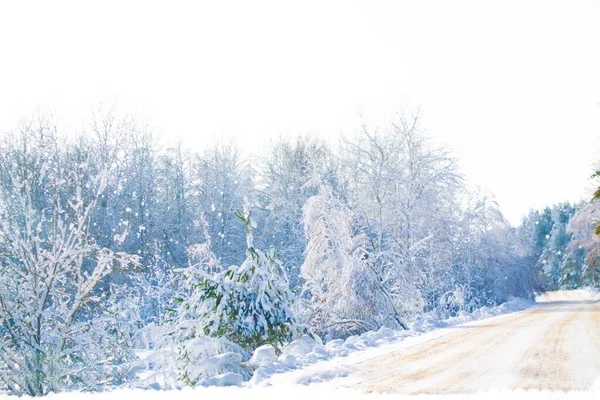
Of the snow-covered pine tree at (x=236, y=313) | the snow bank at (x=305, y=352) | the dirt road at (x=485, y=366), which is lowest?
the dirt road at (x=485, y=366)

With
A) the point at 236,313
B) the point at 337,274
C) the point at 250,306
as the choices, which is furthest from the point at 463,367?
the point at 337,274

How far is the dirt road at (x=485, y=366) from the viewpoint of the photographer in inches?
266

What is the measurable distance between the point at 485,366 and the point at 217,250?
31502 millimetres

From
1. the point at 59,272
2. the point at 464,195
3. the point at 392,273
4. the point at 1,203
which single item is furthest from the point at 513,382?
the point at 464,195

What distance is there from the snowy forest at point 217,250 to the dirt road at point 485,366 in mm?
2658

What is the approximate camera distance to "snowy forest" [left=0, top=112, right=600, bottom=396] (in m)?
7.78

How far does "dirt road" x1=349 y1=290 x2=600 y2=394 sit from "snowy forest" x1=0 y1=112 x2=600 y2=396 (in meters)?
2.66

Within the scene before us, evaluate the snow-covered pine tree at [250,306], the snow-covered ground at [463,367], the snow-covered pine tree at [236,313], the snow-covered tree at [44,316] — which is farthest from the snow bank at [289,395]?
the snow-covered pine tree at [250,306]

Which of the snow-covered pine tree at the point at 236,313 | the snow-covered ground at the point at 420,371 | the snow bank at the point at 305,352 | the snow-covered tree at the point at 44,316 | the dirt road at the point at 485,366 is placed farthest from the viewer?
the snow-covered pine tree at the point at 236,313

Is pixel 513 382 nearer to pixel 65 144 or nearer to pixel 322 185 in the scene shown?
pixel 322 185

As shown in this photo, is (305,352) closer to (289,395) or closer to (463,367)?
(463,367)

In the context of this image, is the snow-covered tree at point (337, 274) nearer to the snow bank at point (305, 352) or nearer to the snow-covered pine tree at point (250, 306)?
the snow bank at point (305, 352)

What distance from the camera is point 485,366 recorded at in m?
8.36

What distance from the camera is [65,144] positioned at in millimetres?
36219
